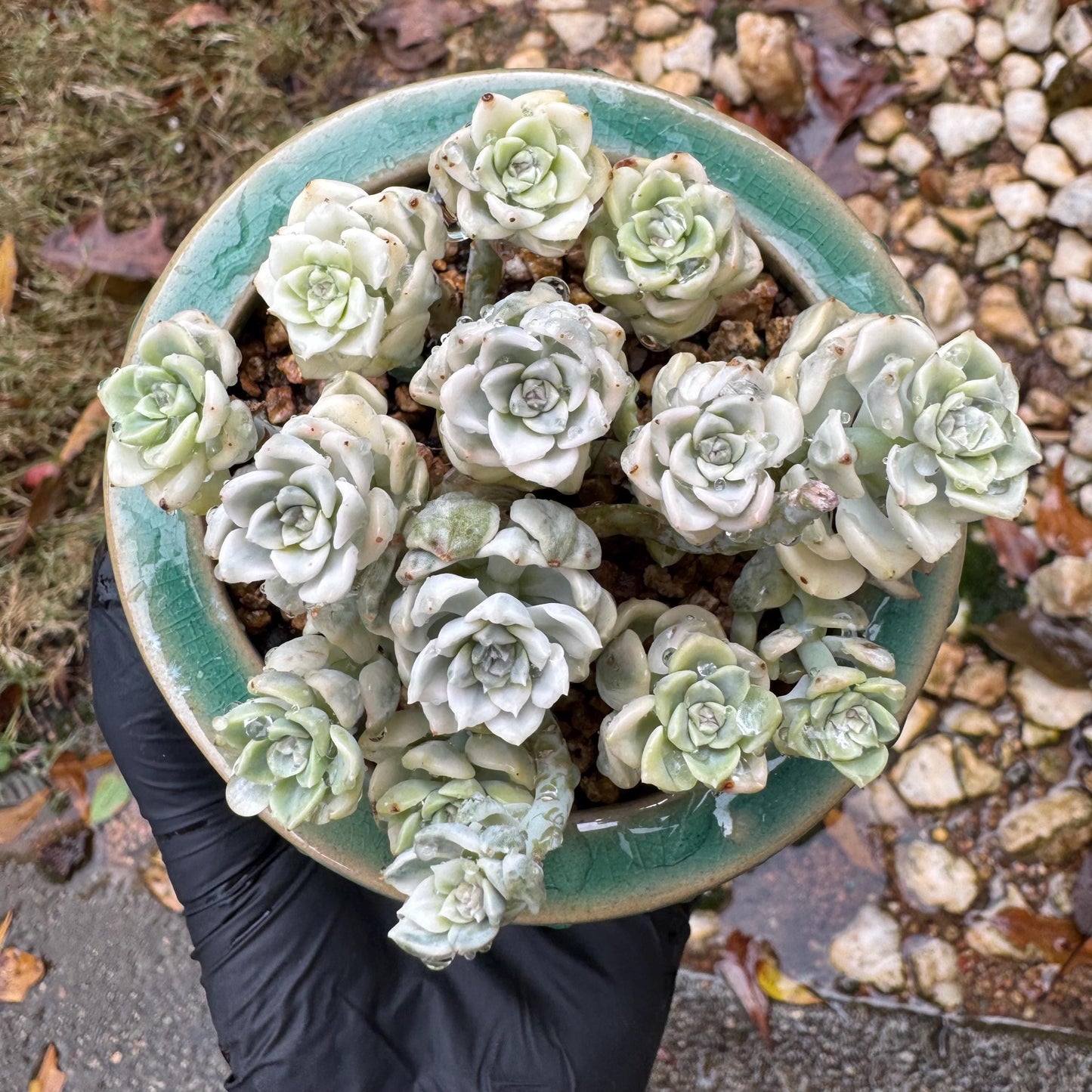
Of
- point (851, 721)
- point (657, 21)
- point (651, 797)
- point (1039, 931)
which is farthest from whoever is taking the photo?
point (657, 21)

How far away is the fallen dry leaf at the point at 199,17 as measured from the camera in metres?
1.58

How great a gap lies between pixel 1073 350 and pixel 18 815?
5.99 feet

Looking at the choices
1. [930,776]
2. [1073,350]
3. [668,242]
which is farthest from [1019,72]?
[668,242]

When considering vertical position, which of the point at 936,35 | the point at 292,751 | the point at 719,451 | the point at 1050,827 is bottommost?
the point at 1050,827

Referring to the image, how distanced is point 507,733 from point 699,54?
1.35 metres

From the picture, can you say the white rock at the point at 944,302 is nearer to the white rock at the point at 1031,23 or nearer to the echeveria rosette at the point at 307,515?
the white rock at the point at 1031,23

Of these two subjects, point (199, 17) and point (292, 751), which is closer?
point (292, 751)

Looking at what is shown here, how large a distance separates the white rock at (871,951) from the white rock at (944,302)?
0.90m

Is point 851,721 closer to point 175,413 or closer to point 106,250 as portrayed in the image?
point 175,413

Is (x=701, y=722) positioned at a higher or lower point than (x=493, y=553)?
lower

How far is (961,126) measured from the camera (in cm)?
155

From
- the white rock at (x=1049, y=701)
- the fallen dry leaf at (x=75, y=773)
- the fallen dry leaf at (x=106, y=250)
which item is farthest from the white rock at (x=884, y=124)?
the fallen dry leaf at (x=75, y=773)

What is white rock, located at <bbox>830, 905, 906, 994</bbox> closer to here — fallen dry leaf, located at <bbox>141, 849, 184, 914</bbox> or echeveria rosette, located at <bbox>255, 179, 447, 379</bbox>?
fallen dry leaf, located at <bbox>141, 849, 184, 914</bbox>

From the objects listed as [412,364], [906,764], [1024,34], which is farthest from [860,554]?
[1024,34]
